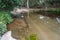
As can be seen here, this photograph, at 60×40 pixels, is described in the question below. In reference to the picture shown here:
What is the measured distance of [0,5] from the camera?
12.9 meters

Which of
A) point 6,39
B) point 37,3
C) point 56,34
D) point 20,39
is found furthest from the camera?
point 37,3

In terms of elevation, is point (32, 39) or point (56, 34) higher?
point (32, 39)

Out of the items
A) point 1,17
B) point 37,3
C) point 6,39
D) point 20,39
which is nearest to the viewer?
point 6,39

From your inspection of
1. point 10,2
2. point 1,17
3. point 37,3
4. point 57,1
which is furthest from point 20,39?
point 57,1

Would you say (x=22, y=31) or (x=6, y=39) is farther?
(x=22, y=31)

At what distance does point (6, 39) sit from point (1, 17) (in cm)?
390

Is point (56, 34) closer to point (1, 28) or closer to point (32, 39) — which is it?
point (1, 28)

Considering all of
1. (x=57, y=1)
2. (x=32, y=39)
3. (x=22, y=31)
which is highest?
(x=32, y=39)

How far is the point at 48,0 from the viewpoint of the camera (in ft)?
76.8

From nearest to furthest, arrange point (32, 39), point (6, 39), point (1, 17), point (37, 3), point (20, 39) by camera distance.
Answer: point (32, 39)
point (6, 39)
point (20, 39)
point (1, 17)
point (37, 3)

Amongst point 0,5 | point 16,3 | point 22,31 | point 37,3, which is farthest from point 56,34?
point 37,3

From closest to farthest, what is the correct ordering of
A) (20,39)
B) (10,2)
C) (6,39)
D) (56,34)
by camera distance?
(6,39), (20,39), (56,34), (10,2)

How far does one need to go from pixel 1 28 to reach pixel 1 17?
2.31 metres

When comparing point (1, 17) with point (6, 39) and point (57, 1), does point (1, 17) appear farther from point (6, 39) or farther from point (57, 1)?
point (57, 1)
